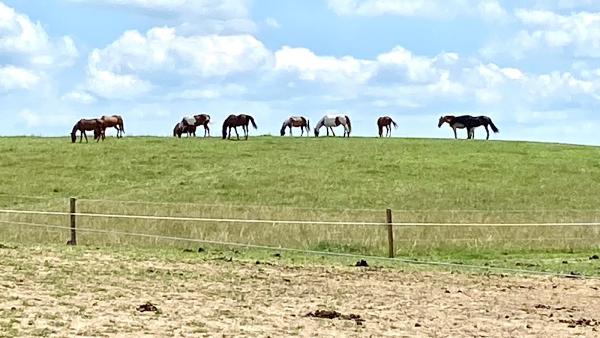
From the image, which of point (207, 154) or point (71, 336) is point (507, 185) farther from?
point (71, 336)

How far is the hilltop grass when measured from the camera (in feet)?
72.5

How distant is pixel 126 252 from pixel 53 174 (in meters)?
18.3

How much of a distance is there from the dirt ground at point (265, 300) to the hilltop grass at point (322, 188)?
4386 mm

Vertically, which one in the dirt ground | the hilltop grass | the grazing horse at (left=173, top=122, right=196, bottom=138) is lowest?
the dirt ground

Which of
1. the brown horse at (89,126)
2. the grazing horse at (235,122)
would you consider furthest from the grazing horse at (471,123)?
the brown horse at (89,126)

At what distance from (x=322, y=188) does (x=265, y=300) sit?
1977 cm

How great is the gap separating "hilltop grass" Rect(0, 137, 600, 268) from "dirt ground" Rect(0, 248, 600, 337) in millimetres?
4386

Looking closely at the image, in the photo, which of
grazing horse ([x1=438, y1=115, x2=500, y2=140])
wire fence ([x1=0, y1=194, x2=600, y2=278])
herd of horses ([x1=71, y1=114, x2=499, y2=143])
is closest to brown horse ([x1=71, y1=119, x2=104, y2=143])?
herd of horses ([x1=71, y1=114, x2=499, y2=143])

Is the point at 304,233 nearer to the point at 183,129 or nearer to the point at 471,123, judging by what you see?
the point at 183,129

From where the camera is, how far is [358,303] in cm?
1362

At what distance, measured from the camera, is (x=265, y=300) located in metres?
13.5

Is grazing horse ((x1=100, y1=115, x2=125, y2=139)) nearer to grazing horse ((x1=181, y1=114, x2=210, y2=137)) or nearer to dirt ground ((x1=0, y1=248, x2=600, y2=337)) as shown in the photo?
grazing horse ((x1=181, y1=114, x2=210, y2=137))

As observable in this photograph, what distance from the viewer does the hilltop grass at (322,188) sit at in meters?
22.1

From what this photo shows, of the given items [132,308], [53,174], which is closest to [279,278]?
[132,308]
